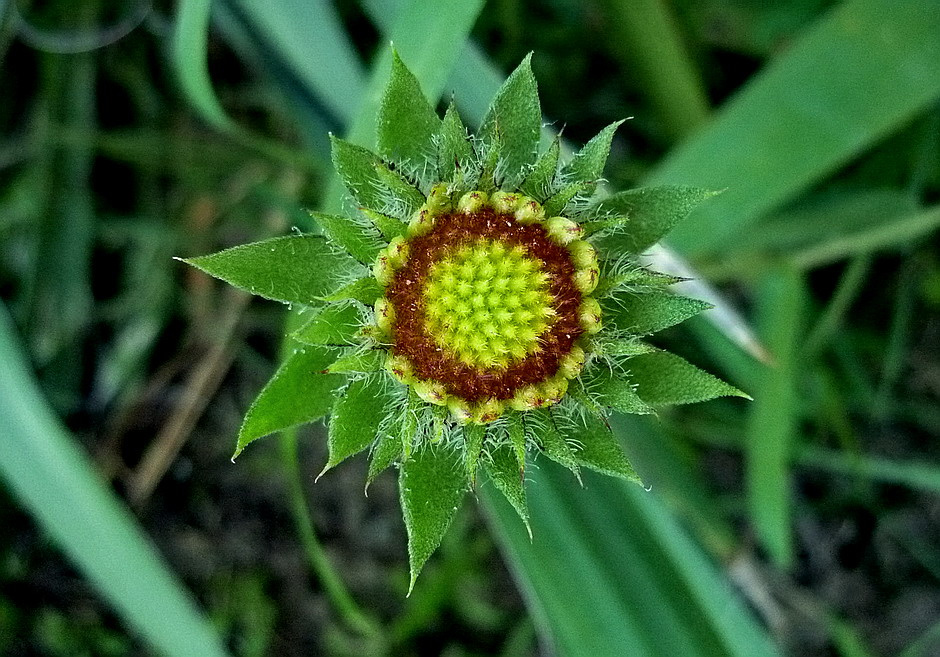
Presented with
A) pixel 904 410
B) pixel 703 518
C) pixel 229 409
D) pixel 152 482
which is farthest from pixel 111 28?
pixel 904 410

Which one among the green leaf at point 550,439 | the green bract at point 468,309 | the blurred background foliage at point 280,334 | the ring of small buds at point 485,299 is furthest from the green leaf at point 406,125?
the blurred background foliage at point 280,334

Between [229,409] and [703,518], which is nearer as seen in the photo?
[703,518]

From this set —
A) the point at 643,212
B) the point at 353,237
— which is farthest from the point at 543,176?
the point at 353,237

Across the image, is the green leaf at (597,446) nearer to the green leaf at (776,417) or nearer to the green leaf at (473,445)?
the green leaf at (473,445)

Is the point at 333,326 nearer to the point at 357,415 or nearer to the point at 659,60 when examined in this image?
the point at 357,415

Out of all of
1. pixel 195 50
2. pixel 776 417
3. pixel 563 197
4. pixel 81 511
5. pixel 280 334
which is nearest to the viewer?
pixel 563 197

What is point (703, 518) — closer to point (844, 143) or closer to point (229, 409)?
point (844, 143)
